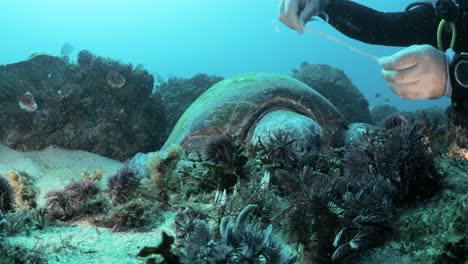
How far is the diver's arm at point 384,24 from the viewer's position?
474cm

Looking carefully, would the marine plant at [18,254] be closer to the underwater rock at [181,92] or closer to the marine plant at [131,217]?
the marine plant at [131,217]

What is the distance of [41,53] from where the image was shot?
7852 millimetres

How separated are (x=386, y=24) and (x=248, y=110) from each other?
8.18ft

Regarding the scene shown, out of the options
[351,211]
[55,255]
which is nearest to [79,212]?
[55,255]

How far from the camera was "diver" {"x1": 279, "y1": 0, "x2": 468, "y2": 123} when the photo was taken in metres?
2.48

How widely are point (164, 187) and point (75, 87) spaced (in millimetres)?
5060

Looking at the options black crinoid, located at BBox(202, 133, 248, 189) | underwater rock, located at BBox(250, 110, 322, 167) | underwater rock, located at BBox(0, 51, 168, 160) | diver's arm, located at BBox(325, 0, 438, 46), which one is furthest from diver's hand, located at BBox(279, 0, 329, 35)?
underwater rock, located at BBox(0, 51, 168, 160)

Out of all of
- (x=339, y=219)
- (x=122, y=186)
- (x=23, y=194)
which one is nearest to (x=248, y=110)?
(x=122, y=186)

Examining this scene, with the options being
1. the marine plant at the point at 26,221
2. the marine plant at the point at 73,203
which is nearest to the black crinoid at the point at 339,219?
the marine plant at the point at 73,203

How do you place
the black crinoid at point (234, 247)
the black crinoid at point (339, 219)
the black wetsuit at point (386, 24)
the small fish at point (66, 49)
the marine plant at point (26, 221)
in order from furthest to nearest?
the small fish at point (66, 49), the black wetsuit at point (386, 24), the marine plant at point (26, 221), the black crinoid at point (339, 219), the black crinoid at point (234, 247)

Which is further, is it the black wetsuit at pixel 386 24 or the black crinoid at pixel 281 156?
the black wetsuit at pixel 386 24

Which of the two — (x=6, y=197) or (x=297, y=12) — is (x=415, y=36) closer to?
(x=297, y=12)

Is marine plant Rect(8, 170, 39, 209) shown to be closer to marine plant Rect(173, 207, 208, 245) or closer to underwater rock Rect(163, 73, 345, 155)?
marine plant Rect(173, 207, 208, 245)

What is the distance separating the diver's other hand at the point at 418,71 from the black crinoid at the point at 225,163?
1.62 m
